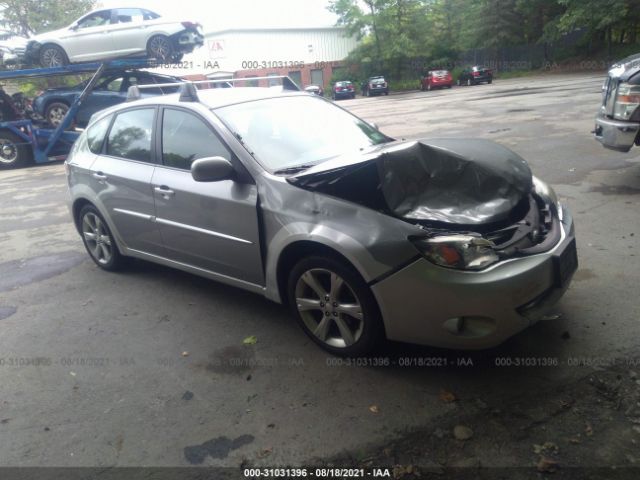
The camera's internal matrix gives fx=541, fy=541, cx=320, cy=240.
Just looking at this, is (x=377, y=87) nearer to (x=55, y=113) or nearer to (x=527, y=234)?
(x=55, y=113)

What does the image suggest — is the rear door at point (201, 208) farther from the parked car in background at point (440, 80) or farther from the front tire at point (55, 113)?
the parked car in background at point (440, 80)

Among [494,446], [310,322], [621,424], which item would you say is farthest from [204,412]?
[621,424]

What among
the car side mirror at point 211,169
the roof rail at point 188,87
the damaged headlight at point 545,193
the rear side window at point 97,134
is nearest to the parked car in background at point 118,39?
the roof rail at point 188,87

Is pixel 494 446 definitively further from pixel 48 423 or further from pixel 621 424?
pixel 48 423

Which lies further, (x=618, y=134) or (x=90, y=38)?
(x=90, y=38)

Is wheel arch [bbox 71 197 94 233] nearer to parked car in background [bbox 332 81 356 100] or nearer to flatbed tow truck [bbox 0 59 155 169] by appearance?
flatbed tow truck [bbox 0 59 155 169]

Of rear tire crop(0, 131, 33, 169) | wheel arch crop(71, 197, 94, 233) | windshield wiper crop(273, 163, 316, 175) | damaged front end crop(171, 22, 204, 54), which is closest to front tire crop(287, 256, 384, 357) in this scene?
windshield wiper crop(273, 163, 316, 175)

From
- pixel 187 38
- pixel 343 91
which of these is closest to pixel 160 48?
pixel 187 38

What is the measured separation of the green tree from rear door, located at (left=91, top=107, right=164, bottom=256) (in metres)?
47.8

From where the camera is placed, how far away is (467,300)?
291cm

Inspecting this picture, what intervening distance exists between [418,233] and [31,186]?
1130 cm

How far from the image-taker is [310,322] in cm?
364

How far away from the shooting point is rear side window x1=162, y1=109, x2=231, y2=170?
4.07 m

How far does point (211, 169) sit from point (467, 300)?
6.16ft
